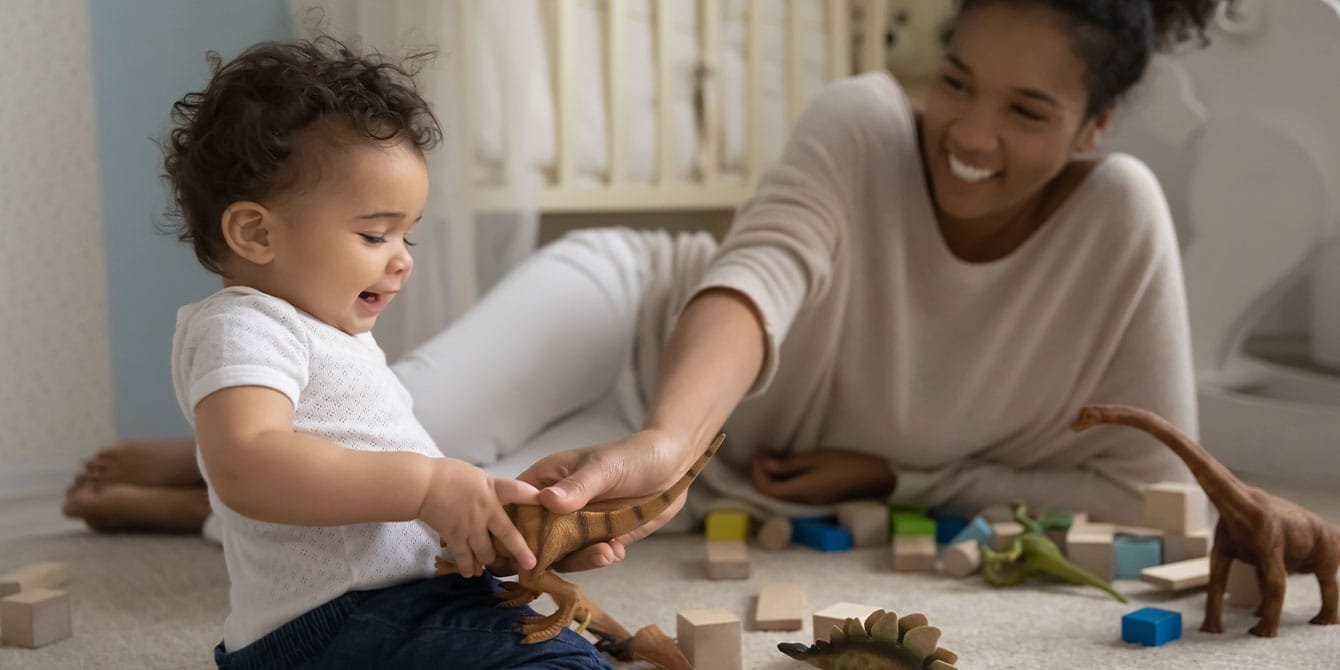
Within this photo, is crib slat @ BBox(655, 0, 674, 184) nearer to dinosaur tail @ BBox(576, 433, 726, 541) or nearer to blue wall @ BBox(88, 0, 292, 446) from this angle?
blue wall @ BBox(88, 0, 292, 446)

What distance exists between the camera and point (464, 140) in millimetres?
1921

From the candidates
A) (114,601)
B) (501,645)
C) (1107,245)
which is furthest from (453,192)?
(501,645)

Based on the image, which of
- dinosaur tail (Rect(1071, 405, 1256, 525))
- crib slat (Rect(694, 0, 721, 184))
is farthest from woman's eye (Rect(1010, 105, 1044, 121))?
crib slat (Rect(694, 0, 721, 184))

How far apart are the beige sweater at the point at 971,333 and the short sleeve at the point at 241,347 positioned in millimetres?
778

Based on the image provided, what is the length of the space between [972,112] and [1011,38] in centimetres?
9

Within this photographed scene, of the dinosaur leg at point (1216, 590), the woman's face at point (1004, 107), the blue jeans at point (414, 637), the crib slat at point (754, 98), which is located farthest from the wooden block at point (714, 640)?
the crib slat at point (754, 98)

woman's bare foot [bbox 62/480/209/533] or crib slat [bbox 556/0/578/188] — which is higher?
crib slat [bbox 556/0/578/188]

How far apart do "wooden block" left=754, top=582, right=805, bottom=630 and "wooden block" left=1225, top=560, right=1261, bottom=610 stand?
1.39 feet

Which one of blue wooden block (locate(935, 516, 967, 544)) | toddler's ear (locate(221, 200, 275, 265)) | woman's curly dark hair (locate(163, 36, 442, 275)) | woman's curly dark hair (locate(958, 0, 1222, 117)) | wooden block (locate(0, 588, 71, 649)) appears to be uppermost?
woman's curly dark hair (locate(958, 0, 1222, 117))

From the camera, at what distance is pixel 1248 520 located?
44.6 inches

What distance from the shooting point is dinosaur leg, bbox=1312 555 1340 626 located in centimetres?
116

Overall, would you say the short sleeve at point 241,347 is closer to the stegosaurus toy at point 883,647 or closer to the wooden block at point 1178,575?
the stegosaurus toy at point 883,647

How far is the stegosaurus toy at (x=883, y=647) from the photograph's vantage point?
0.89 m

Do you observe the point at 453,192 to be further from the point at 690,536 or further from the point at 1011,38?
the point at 1011,38
